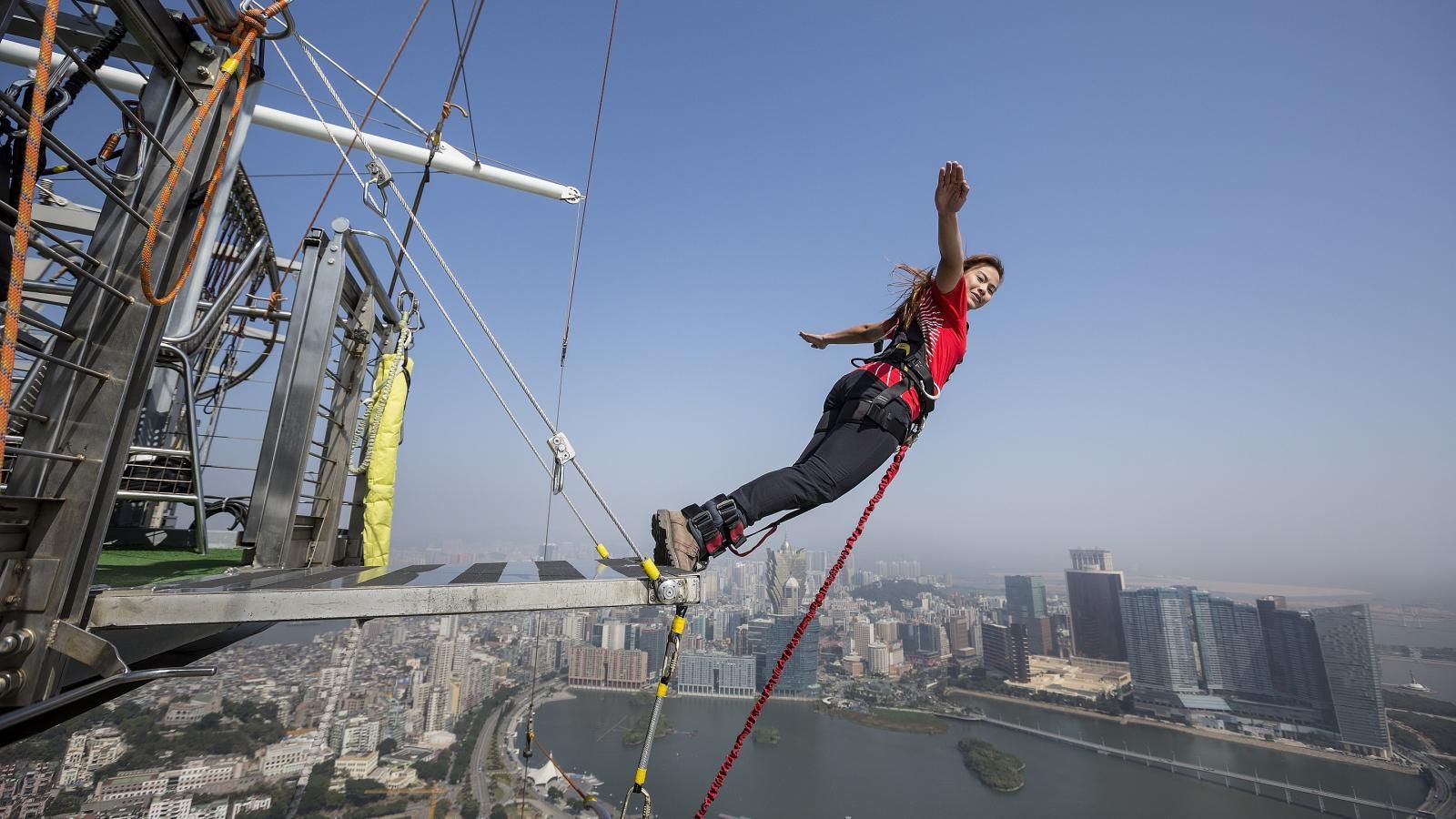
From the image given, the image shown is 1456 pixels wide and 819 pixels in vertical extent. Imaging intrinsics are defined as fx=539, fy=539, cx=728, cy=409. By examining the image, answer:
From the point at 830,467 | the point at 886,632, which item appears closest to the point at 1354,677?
the point at 886,632

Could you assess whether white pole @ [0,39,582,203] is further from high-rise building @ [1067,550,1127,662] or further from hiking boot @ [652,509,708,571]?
high-rise building @ [1067,550,1127,662]

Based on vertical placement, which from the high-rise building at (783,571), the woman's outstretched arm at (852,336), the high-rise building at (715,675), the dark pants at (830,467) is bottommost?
the high-rise building at (715,675)

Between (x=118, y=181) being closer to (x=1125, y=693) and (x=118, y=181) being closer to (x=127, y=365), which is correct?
(x=127, y=365)

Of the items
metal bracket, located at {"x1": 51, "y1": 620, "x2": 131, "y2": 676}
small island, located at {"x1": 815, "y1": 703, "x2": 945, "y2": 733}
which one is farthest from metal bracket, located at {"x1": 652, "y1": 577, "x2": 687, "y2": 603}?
small island, located at {"x1": 815, "y1": 703, "x2": 945, "y2": 733}

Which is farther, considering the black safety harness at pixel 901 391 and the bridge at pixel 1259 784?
the bridge at pixel 1259 784

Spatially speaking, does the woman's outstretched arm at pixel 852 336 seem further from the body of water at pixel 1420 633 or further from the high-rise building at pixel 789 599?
the body of water at pixel 1420 633

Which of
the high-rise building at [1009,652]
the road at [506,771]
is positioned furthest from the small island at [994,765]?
the road at [506,771]
